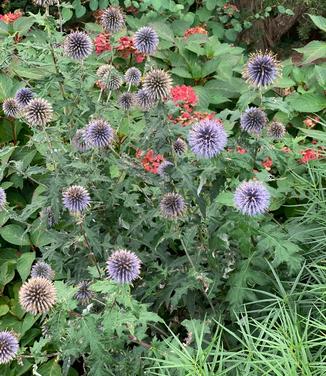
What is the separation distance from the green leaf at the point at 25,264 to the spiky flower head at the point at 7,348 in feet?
2.99

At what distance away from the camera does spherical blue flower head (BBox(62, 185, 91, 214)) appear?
7.59ft

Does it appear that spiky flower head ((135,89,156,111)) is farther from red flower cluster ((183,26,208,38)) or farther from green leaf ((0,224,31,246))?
red flower cluster ((183,26,208,38))

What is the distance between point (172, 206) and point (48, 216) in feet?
1.90

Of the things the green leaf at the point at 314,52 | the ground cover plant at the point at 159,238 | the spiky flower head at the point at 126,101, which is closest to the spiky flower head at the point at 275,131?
the ground cover plant at the point at 159,238

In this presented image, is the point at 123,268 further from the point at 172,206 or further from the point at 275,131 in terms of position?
the point at 275,131

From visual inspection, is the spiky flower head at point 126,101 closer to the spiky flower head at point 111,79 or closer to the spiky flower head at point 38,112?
the spiky flower head at point 111,79

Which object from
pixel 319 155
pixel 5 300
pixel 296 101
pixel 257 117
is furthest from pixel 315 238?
pixel 5 300

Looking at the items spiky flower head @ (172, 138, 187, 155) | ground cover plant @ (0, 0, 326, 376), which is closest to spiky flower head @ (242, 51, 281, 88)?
ground cover plant @ (0, 0, 326, 376)

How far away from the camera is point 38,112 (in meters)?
2.51

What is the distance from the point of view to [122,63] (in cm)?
404

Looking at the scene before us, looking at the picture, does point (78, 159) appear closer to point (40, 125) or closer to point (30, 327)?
point (40, 125)

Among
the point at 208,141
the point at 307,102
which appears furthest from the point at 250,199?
the point at 307,102

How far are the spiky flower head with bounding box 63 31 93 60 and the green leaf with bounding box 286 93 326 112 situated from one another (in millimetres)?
1316

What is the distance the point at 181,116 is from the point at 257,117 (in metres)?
0.73
